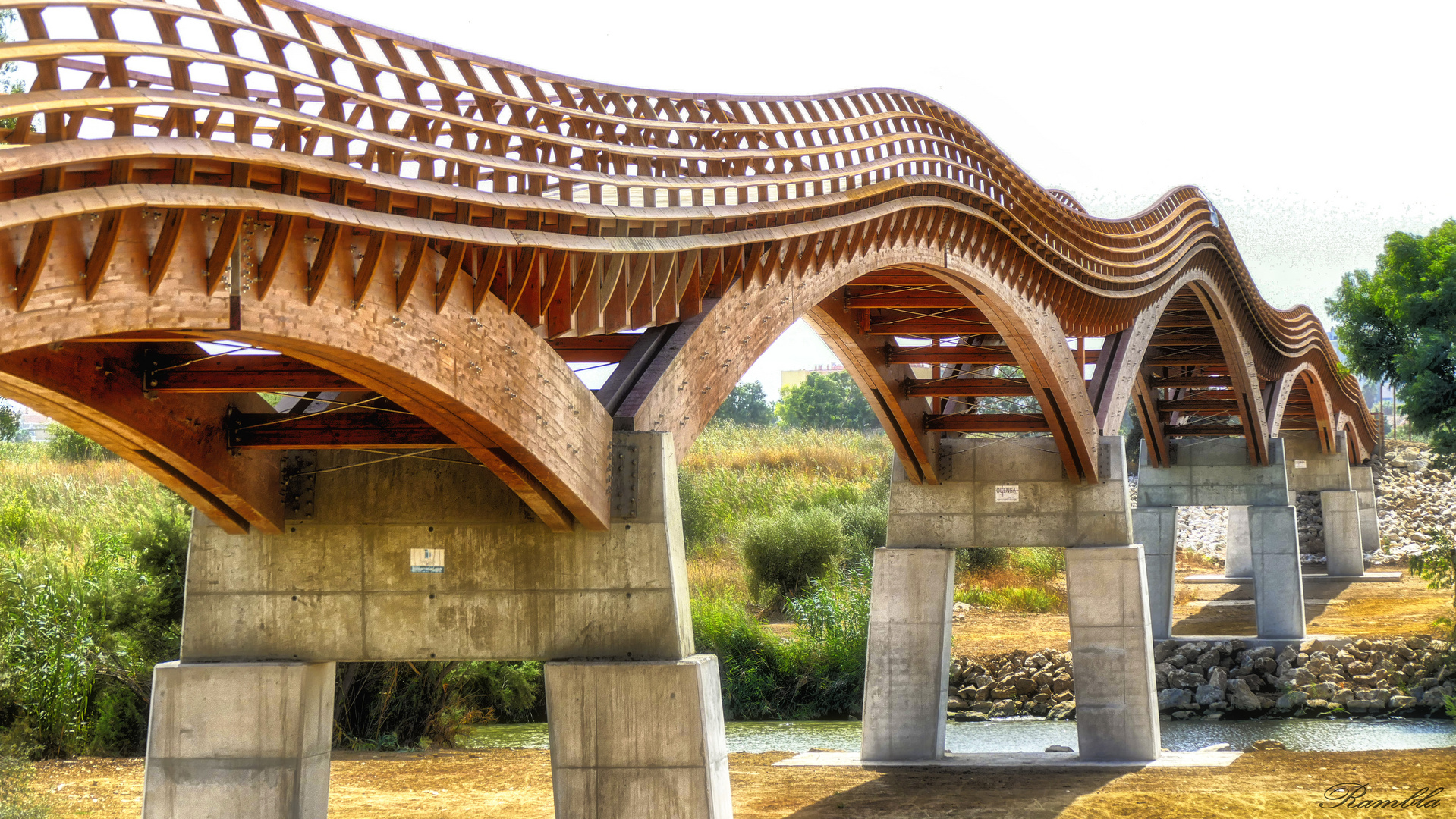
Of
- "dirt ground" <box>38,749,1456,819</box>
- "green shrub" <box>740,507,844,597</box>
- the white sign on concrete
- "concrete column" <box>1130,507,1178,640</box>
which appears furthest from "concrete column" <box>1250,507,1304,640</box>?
the white sign on concrete

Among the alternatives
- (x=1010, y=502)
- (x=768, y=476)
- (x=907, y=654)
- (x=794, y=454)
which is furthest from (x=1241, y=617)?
(x=907, y=654)

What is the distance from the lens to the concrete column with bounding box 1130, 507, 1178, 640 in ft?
125

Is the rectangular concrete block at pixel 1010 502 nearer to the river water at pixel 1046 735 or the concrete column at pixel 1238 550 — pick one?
the river water at pixel 1046 735

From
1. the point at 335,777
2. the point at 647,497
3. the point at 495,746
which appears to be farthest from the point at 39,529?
the point at 647,497

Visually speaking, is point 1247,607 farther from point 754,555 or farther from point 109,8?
point 109,8

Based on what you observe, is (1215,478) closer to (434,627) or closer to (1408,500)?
(434,627)

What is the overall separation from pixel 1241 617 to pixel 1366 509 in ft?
63.3

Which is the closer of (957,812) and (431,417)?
(431,417)

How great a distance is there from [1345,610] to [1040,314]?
26.8 metres

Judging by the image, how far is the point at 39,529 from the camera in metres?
32.4

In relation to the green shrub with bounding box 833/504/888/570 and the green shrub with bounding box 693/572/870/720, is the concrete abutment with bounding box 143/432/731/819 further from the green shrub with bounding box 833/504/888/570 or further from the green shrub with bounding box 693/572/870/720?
the green shrub with bounding box 833/504/888/570

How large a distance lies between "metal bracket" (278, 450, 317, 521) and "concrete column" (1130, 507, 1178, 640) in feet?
93.2

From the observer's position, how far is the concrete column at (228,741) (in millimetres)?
12609

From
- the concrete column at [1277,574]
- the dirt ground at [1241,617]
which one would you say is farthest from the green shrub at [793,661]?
the concrete column at [1277,574]
